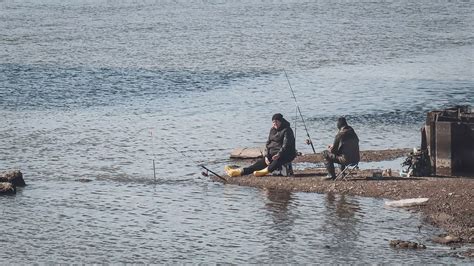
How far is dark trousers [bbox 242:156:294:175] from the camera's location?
23594 mm

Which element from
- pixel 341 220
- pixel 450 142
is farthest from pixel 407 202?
pixel 450 142

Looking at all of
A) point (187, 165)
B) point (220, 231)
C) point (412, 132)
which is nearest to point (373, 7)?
point (412, 132)

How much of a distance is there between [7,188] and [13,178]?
73cm

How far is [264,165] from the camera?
79.2 feet

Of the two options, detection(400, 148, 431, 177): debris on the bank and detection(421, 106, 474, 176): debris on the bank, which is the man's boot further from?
detection(421, 106, 474, 176): debris on the bank

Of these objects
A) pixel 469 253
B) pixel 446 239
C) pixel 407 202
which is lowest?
pixel 469 253

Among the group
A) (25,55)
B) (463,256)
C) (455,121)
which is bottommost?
(463,256)

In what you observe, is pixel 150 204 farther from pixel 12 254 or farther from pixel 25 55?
pixel 25 55

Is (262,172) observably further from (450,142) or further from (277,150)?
(450,142)

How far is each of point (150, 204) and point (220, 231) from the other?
8.71ft

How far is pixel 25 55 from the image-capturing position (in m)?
53.2

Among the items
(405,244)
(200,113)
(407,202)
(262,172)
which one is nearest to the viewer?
(405,244)

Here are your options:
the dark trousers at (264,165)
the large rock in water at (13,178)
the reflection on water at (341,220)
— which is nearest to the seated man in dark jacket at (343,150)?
the reflection on water at (341,220)

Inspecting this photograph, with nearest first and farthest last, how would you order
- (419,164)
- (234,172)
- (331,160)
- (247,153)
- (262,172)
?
(419,164), (331,160), (262,172), (234,172), (247,153)
